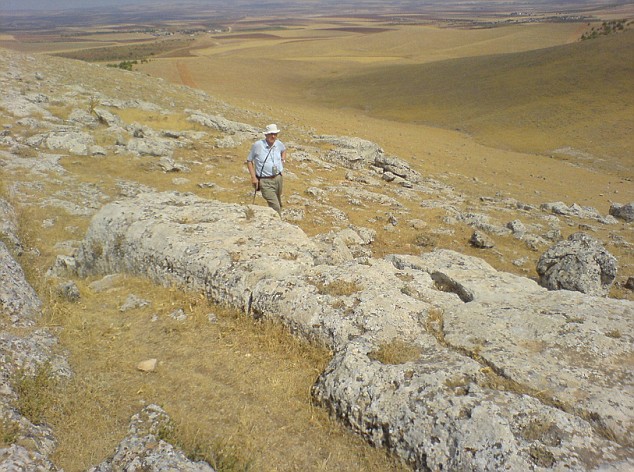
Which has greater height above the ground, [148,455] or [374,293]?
[374,293]

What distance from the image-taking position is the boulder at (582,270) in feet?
32.3

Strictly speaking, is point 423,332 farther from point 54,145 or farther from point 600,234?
point 54,145

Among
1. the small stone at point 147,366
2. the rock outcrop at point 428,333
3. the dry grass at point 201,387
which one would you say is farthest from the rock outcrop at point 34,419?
the rock outcrop at point 428,333

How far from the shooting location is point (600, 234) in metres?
16.5

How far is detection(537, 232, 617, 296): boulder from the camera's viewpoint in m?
9.84

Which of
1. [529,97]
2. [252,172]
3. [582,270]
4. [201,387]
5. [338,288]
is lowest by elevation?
[582,270]

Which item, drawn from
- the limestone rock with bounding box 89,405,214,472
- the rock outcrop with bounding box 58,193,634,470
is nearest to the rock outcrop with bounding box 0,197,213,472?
the limestone rock with bounding box 89,405,214,472

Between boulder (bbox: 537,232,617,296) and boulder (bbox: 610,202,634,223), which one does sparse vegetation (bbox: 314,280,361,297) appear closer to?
boulder (bbox: 537,232,617,296)

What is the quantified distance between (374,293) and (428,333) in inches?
42.2

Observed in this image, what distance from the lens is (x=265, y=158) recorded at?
392 inches

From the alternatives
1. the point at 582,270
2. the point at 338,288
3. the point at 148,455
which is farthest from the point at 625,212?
the point at 148,455

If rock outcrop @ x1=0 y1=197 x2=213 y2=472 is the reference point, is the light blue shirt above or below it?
above

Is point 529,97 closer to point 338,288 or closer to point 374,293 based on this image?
point 374,293

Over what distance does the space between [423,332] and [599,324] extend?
2.38 meters
